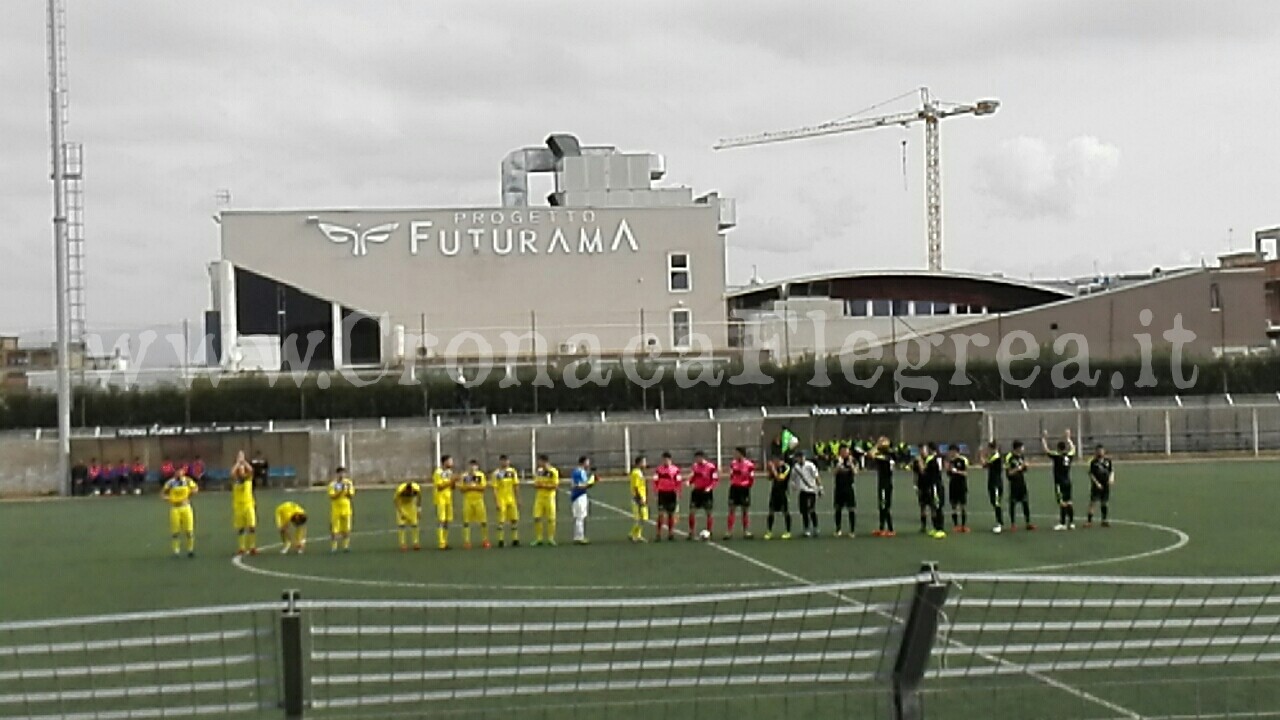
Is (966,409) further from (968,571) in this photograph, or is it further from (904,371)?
(968,571)

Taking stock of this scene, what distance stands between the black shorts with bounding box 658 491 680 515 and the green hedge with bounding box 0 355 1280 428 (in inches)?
1041

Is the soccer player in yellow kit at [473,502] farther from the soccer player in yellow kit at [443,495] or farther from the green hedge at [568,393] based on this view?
the green hedge at [568,393]

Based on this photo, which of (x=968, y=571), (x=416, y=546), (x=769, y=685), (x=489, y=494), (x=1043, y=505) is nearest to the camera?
(x=769, y=685)

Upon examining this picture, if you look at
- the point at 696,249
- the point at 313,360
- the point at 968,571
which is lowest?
the point at 968,571

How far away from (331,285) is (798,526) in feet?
122

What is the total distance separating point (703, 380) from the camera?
5681 centimetres

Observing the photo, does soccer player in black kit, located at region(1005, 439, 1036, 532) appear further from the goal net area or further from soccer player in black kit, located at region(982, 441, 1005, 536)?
the goal net area

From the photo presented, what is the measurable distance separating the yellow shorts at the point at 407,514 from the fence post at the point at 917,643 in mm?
19647

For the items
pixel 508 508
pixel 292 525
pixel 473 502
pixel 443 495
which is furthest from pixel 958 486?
pixel 292 525

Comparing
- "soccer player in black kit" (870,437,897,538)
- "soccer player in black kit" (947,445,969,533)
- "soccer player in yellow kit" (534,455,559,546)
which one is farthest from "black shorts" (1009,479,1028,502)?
"soccer player in yellow kit" (534,455,559,546)

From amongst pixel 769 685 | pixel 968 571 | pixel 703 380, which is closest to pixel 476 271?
pixel 703 380

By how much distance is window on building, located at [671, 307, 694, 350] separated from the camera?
206 ft

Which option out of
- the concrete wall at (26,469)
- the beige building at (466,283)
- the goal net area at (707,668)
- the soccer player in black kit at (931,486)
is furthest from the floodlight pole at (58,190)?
the goal net area at (707,668)

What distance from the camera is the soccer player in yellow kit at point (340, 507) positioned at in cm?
2581
